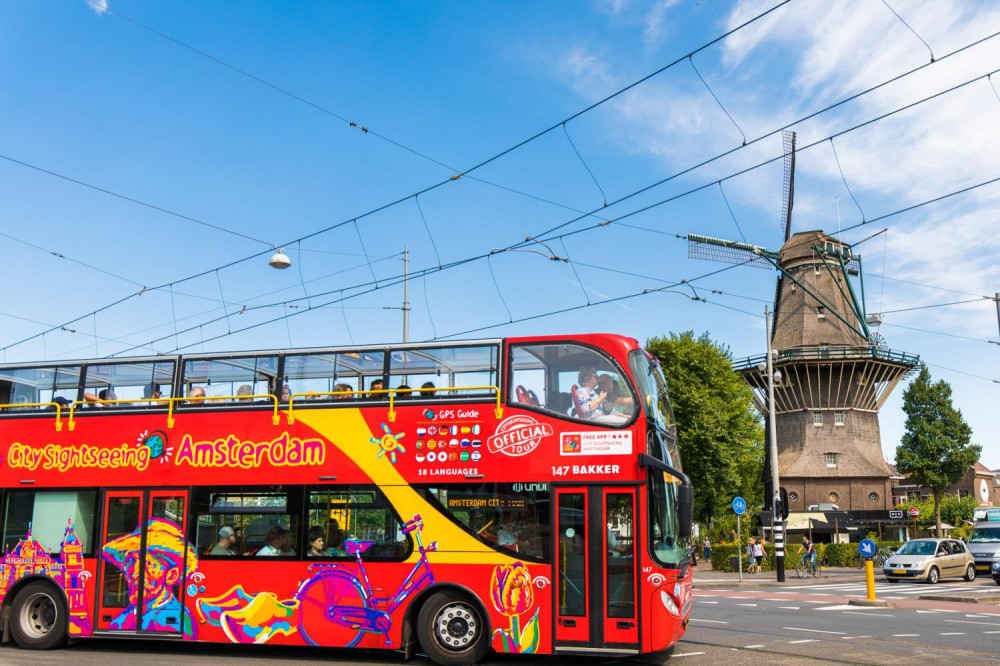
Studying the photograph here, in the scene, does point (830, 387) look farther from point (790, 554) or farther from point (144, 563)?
point (144, 563)

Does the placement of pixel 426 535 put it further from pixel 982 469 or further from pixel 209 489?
pixel 982 469

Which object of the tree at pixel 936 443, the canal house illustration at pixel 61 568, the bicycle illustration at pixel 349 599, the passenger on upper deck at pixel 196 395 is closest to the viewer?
the bicycle illustration at pixel 349 599

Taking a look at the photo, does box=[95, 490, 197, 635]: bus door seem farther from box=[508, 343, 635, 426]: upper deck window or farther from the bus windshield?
the bus windshield

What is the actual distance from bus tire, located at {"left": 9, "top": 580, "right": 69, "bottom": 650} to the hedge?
29.7 metres

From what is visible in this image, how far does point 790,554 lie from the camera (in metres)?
36.3

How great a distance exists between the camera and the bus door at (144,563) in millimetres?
11820

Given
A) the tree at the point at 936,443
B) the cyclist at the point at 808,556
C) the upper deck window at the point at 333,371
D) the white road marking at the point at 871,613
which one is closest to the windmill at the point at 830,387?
the tree at the point at 936,443

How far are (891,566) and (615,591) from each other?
21948 mm

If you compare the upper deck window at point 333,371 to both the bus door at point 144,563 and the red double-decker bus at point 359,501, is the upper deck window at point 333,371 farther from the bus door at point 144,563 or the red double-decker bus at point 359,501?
the bus door at point 144,563

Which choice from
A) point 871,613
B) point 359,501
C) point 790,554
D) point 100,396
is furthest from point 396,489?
point 790,554

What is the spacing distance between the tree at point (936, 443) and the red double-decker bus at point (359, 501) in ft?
164

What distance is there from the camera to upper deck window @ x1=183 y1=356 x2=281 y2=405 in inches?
481

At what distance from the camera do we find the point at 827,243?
2039 inches

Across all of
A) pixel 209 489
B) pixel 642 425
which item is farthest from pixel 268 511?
pixel 642 425
